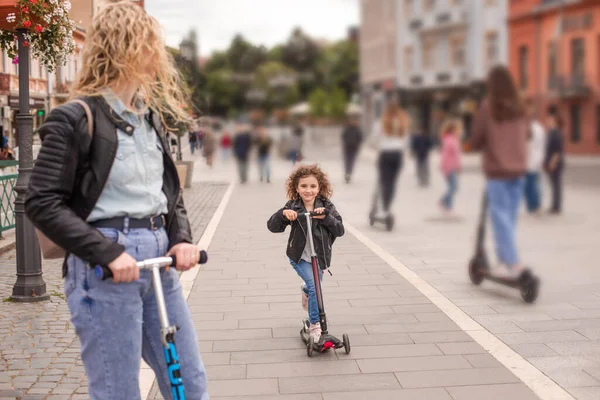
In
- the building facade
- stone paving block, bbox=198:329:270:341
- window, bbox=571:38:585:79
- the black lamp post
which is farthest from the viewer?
window, bbox=571:38:585:79

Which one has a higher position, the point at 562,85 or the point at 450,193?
the point at 562,85

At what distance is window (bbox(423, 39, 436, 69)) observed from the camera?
537cm

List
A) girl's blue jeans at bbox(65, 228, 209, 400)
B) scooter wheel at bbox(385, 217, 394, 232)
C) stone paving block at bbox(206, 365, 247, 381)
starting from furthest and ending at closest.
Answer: scooter wheel at bbox(385, 217, 394, 232), stone paving block at bbox(206, 365, 247, 381), girl's blue jeans at bbox(65, 228, 209, 400)

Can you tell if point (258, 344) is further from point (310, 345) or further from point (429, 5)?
point (429, 5)

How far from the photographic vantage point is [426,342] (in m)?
5.18

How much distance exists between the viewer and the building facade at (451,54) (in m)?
4.96

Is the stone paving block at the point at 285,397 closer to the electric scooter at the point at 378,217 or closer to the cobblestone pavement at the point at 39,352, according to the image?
the cobblestone pavement at the point at 39,352

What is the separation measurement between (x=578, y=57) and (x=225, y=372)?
4631 mm

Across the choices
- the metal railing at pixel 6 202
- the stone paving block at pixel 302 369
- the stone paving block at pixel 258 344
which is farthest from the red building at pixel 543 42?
the metal railing at pixel 6 202

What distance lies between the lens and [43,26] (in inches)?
257

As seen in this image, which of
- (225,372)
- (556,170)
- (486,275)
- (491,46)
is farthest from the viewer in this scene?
(556,170)

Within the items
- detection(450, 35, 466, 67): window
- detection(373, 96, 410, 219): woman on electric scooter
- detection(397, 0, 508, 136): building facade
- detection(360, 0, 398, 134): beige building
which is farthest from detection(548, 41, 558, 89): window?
detection(373, 96, 410, 219): woman on electric scooter

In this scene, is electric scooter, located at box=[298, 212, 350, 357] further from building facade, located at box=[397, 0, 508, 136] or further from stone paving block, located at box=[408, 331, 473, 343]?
building facade, located at box=[397, 0, 508, 136]

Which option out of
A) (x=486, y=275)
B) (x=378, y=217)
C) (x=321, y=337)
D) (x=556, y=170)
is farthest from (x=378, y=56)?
(x=556, y=170)
